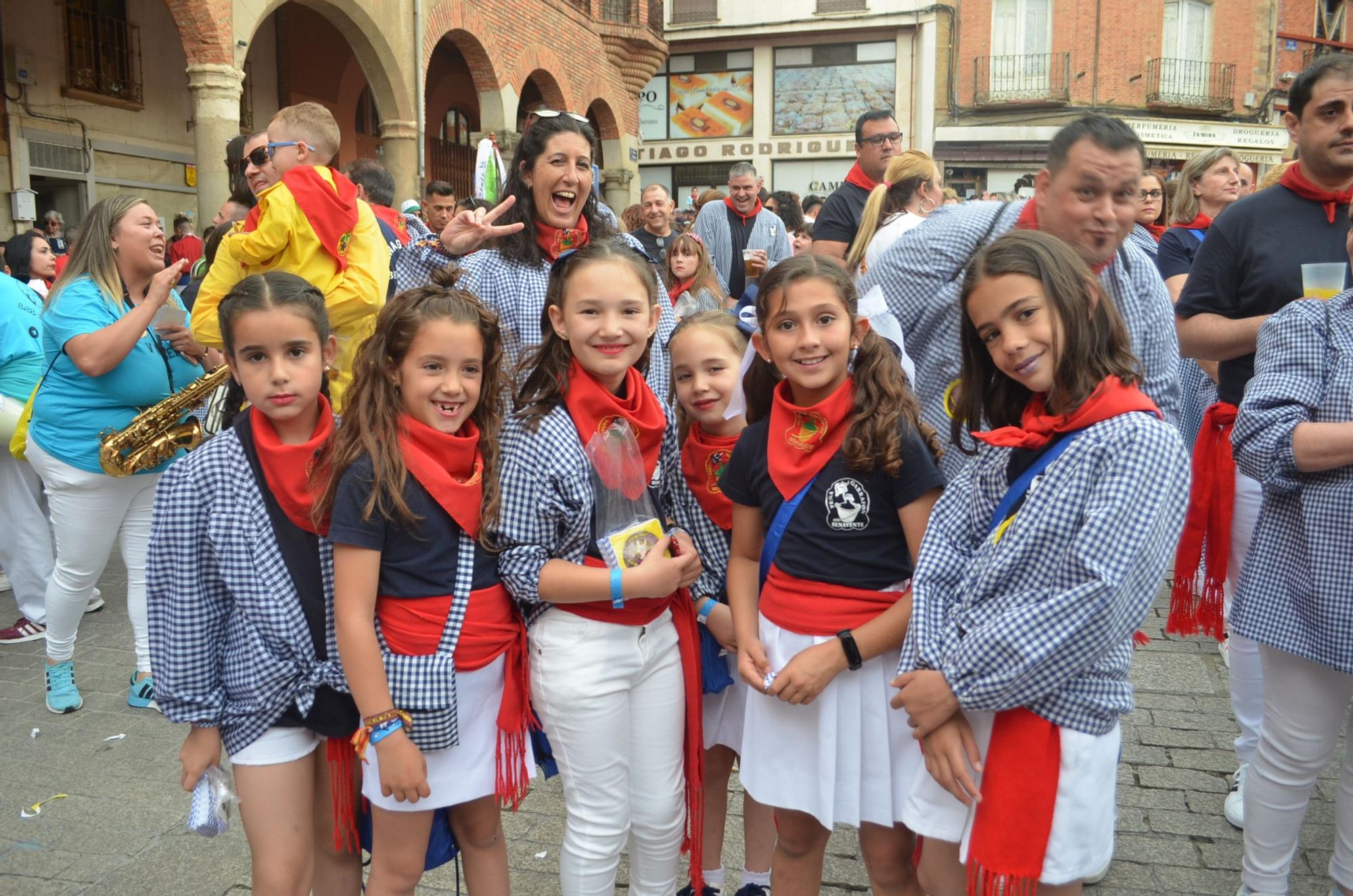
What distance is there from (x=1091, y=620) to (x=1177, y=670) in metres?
3.43

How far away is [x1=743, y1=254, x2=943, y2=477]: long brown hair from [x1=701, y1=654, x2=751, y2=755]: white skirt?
783 mm

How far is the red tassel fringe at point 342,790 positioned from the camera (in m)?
2.43

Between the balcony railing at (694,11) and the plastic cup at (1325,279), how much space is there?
28.8 m

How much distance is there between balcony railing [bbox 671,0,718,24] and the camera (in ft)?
96.2

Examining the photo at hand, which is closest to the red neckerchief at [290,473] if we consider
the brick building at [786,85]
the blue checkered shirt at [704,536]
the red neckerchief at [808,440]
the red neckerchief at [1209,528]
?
the blue checkered shirt at [704,536]

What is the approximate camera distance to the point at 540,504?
92.7 inches

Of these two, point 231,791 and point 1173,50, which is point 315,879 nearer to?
point 231,791

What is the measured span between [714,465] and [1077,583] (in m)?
1.07

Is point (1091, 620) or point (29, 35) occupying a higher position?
point (29, 35)

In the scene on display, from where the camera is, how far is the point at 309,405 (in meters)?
2.45

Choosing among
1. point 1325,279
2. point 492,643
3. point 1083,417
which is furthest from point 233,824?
point 1325,279

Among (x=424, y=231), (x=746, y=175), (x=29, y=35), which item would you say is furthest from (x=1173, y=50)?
(x=424, y=231)

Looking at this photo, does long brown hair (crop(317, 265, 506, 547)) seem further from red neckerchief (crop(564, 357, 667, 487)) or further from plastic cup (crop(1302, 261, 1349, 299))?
plastic cup (crop(1302, 261, 1349, 299))

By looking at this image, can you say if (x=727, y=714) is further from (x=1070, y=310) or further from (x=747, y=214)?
(x=747, y=214)
